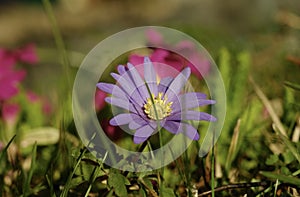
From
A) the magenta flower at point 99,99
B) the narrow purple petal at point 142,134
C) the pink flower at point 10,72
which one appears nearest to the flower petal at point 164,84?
the narrow purple petal at point 142,134

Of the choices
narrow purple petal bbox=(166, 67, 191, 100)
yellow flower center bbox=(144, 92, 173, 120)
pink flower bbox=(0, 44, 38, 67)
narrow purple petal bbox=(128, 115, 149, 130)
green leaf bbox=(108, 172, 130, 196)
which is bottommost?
green leaf bbox=(108, 172, 130, 196)

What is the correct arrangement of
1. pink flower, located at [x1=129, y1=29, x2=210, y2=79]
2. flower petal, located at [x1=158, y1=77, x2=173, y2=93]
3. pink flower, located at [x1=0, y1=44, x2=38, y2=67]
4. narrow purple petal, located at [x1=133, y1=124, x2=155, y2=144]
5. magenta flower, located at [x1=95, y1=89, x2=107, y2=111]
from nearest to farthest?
narrow purple petal, located at [x1=133, y1=124, x2=155, y2=144] → flower petal, located at [x1=158, y1=77, x2=173, y2=93] → pink flower, located at [x1=129, y1=29, x2=210, y2=79] → magenta flower, located at [x1=95, y1=89, x2=107, y2=111] → pink flower, located at [x1=0, y1=44, x2=38, y2=67]

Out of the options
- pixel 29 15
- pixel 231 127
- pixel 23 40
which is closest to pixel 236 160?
pixel 231 127

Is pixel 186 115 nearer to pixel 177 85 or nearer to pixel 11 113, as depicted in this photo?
pixel 177 85

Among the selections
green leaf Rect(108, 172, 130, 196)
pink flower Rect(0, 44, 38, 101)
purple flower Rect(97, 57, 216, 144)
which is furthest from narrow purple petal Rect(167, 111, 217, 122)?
pink flower Rect(0, 44, 38, 101)

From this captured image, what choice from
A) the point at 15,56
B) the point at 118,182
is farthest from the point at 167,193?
the point at 15,56

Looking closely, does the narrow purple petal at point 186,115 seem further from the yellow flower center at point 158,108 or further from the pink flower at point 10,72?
the pink flower at point 10,72

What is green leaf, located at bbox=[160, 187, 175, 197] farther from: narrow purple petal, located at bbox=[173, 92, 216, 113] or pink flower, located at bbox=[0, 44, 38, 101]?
pink flower, located at bbox=[0, 44, 38, 101]
